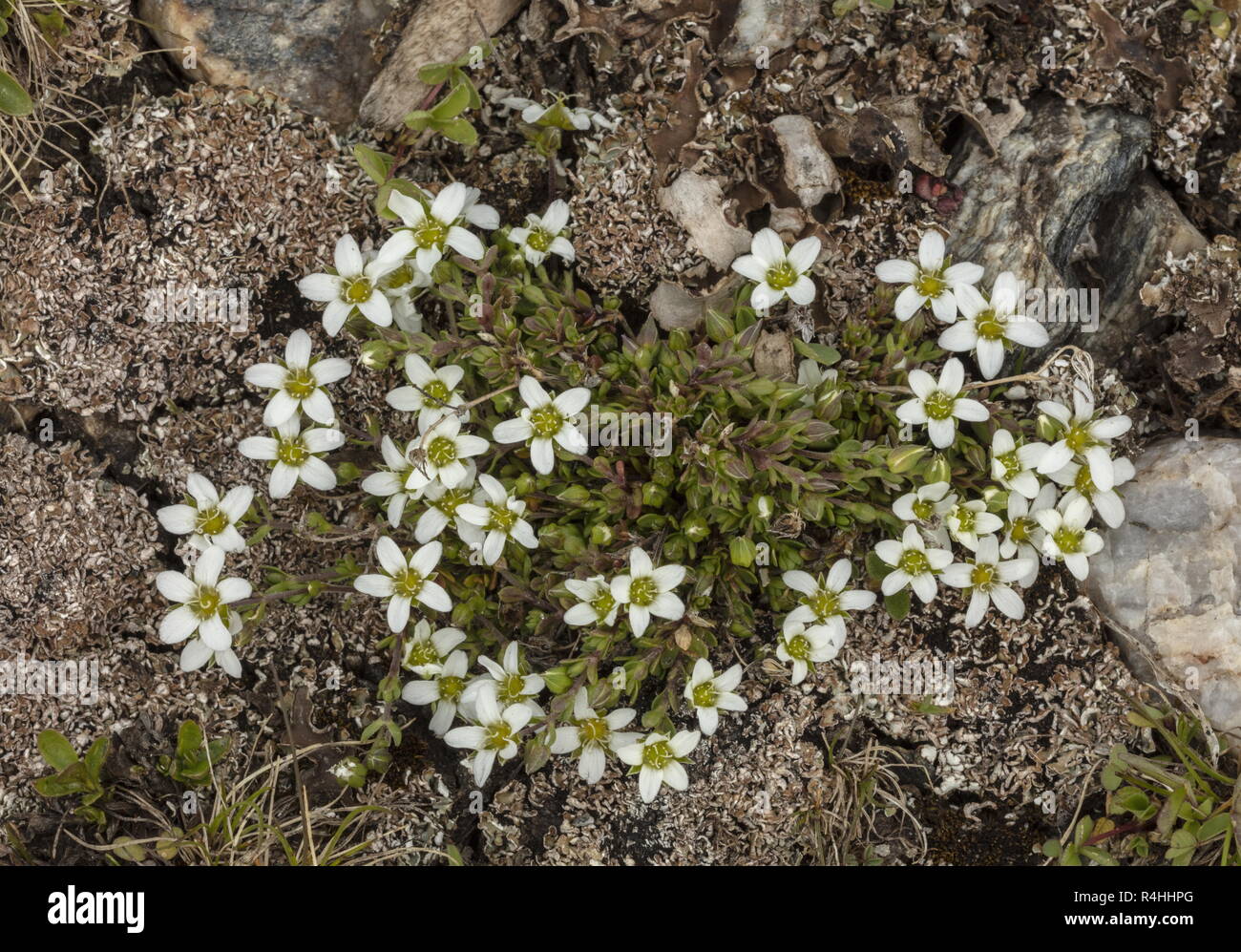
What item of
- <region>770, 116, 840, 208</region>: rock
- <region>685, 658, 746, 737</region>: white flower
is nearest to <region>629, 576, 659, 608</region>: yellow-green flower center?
<region>685, 658, 746, 737</region>: white flower

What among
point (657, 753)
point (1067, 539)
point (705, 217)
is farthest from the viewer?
point (705, 217)

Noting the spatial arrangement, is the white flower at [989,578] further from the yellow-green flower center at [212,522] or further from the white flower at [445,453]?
the yellow-green flower center at [212,522]

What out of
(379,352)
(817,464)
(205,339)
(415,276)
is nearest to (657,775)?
(817,464)

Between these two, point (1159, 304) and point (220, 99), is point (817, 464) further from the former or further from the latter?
point (220, 99)

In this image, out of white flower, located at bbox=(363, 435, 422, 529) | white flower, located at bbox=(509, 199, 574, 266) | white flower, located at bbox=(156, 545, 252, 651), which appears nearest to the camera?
white flower, located at bbox=(156, 545, 252, 651)

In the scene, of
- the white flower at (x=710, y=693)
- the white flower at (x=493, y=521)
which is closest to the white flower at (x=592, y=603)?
the white flower at (x=493, y=521)

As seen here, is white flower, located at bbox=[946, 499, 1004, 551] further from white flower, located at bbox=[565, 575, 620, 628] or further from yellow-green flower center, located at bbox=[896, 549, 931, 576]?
white flower, located at bbox=[565, 575, 620, 628]

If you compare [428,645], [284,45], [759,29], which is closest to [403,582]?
[428,645]

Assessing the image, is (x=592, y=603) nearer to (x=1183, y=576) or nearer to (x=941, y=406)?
(x=941, y=406)

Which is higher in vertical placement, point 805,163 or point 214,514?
point 805,163
